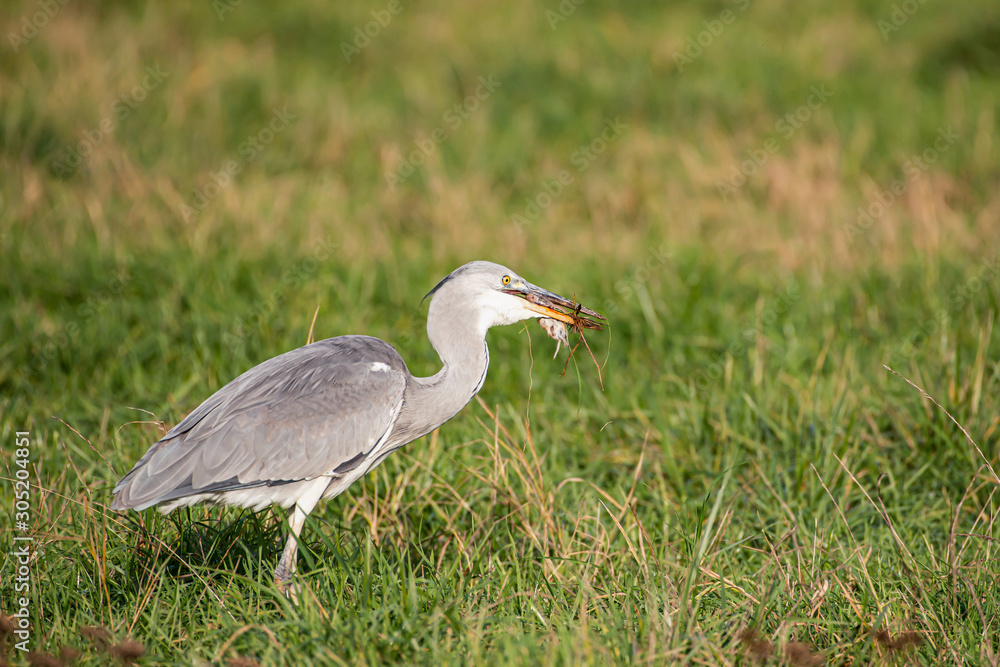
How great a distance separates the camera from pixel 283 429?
3.52 metres

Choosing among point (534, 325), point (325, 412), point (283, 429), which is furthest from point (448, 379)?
point (534, 325)

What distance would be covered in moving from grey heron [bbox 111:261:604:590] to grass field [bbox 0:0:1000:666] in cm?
28

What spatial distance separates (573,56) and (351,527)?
860 cm

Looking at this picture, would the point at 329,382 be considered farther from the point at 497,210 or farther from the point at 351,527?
the point at 497,210

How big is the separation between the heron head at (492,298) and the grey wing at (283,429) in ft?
1.26

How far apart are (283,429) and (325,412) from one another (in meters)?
0.18

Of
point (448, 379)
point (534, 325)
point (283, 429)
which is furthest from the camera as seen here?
point (534, 325)

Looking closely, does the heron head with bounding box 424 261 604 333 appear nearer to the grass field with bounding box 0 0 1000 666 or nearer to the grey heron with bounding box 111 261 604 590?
the grey heron with bounding box 111 261 604 590

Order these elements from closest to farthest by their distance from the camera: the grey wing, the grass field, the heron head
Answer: the grass field → the grey wing → the heron head

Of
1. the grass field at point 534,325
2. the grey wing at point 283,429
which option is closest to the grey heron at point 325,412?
the grey wing at point 283,429

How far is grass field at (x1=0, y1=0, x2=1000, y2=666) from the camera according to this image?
323 cm

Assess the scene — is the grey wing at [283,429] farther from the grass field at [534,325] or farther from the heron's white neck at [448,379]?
the grass field at [534,325]

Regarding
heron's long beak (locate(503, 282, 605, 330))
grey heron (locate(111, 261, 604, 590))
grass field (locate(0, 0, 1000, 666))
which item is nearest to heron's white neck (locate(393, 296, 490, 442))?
grey heron (locate(111, 261, 604, 590))

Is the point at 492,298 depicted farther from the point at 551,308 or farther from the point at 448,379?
the point at 448,379
